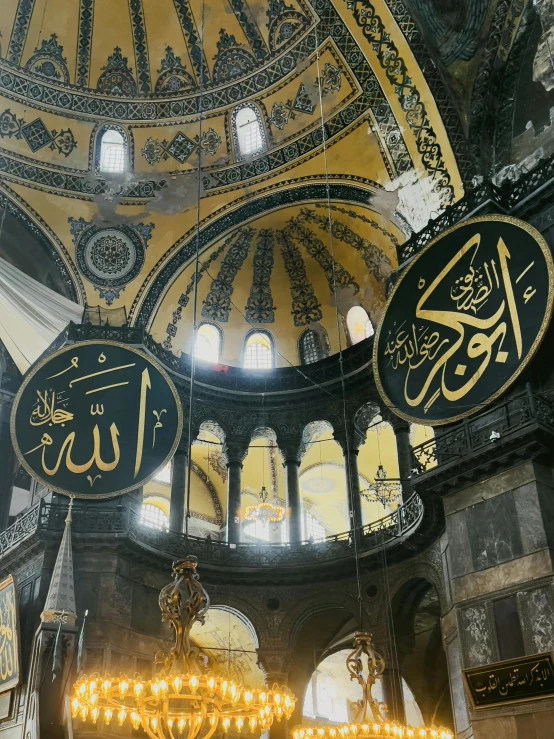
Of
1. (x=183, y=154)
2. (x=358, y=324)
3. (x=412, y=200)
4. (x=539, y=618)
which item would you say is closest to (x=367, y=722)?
(x=539, y=618)

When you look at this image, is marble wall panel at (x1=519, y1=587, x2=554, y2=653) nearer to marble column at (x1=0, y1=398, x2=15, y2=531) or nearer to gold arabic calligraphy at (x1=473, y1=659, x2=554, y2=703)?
gold arabic calligraphy at (x1=473, y1=659, x2=554, y2=703)

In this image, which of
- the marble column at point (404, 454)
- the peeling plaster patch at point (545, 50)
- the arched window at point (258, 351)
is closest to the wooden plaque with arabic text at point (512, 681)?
the marble column at point (404, 454)

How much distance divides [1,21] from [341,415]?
8.41 meters

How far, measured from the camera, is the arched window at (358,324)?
1337 cm

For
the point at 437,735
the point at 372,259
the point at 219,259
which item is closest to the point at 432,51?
the point at 372,259

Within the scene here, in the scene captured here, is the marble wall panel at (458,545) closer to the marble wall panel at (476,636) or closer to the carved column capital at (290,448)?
the marble wall panel at (476,636)

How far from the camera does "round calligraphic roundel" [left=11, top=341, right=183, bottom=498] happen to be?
1085cm

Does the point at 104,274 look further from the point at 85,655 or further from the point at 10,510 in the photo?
the point at 85,655

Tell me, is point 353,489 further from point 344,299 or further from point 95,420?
point 95,420

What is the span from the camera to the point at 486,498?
8633 mm

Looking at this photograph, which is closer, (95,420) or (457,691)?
(457,691)

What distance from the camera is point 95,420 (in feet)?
36.8

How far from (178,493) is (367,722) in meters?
6.04

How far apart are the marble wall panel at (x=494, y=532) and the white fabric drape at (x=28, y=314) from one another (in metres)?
6.67
